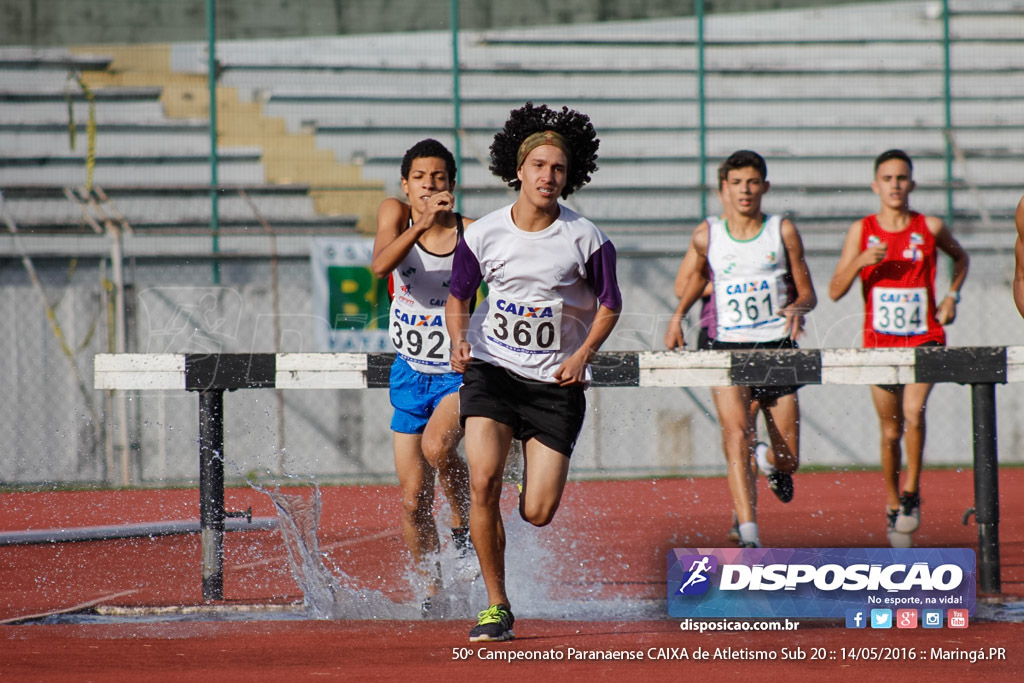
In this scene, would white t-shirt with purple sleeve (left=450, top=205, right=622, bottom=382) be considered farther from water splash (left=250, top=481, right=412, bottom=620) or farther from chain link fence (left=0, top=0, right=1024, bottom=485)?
chain link fence (left=0, top=0, right=1024, bottom=485)

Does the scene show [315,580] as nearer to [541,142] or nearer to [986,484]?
[541,142]

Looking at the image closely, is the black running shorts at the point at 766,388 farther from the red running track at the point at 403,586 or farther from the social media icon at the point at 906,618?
the social media icon at the point at 906,618

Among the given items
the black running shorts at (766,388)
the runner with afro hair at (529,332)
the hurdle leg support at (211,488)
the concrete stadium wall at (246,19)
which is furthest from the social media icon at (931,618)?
the concrete stadium wall at (246,19)

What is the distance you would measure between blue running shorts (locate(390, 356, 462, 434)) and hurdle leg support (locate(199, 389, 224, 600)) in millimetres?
735

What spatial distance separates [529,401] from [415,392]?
32.8 inches

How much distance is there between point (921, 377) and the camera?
16.5 ft

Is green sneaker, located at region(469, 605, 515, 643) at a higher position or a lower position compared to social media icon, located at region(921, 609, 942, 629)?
higher

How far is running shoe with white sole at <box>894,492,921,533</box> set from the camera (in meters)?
6.62

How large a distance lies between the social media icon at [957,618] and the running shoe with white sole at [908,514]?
209 cm

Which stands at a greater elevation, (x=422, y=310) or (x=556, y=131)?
(x=556, y=131)

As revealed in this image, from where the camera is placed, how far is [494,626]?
416 cm

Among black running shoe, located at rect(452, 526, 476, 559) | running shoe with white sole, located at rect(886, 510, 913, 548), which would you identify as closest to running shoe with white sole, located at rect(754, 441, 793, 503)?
running shoe with white sole, located at rect(886, 510, 913, 548)

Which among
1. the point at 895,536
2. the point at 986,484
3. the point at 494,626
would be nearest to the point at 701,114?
the point at 895,536

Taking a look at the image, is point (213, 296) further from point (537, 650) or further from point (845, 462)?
point (537, 650)
